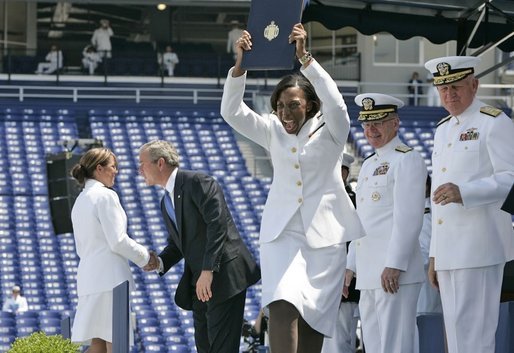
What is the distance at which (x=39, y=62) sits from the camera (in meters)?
31.3

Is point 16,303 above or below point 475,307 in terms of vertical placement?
below

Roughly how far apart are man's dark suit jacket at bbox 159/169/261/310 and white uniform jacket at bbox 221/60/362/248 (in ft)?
2.41

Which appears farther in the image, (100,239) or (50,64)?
(50,64)

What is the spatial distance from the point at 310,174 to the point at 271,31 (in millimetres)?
677

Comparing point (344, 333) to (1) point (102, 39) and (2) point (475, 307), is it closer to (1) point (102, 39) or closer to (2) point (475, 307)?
(2) point (475, 307)

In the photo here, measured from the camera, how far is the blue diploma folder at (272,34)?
20.0ft

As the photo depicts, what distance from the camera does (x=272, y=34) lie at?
245 inches

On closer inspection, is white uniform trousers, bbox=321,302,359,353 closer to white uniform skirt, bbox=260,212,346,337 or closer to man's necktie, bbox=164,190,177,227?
man's necktie, bbox=164,190,177,227

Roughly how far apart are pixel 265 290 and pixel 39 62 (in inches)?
1016

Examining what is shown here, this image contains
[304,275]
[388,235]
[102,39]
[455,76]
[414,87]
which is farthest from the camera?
[102,39]

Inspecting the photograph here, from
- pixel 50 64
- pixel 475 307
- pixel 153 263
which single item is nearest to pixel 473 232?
pixel 475 307

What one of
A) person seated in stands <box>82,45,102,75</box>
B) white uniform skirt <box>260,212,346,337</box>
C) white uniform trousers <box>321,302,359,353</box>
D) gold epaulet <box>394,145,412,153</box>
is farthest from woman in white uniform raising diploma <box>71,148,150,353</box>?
person seated in stands <box>82,45,102,75</box>

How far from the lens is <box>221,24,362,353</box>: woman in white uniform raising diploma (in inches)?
241

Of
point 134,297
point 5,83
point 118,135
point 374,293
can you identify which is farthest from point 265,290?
point 5,83
